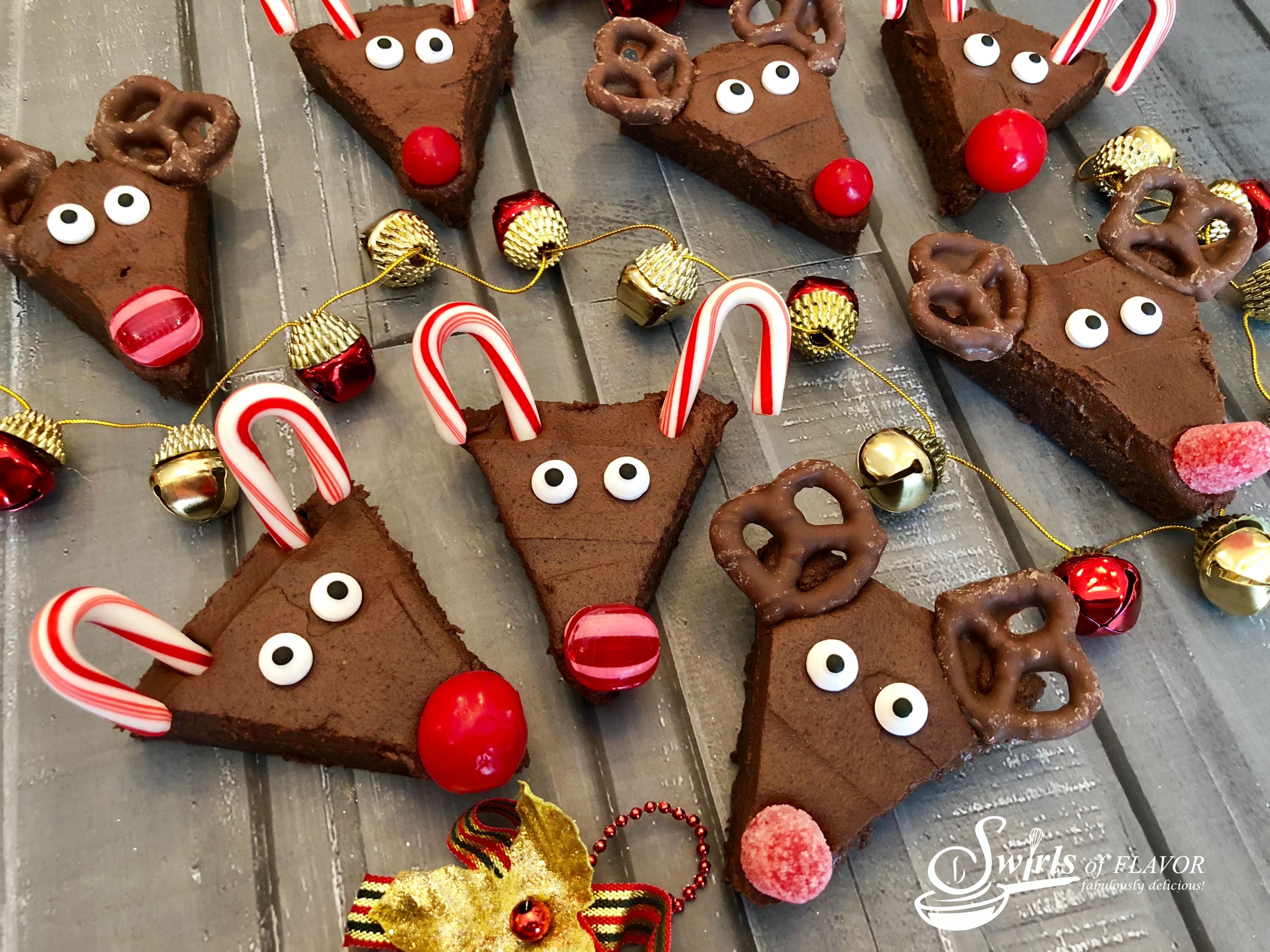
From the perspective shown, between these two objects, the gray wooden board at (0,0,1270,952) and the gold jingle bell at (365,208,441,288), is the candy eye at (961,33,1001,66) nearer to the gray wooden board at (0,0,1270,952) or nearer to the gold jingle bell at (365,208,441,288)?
the gray wooden board at (0,0,1270,952)

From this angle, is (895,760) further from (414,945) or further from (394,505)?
(394,505)

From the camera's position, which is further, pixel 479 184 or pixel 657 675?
pixel 479 184

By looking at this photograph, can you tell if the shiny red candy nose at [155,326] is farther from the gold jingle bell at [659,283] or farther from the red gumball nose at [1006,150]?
the red gumball nose at [1006,150]

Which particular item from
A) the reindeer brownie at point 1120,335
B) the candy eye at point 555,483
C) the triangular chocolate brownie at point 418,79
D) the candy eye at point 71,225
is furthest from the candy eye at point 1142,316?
the candy eye at point 71,225

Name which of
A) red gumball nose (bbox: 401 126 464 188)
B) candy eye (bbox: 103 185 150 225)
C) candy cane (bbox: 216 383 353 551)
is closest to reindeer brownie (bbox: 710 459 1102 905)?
candy cane (bbox: 216 383 353 551)

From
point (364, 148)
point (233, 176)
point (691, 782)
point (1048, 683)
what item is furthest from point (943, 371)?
point (233, 176)
